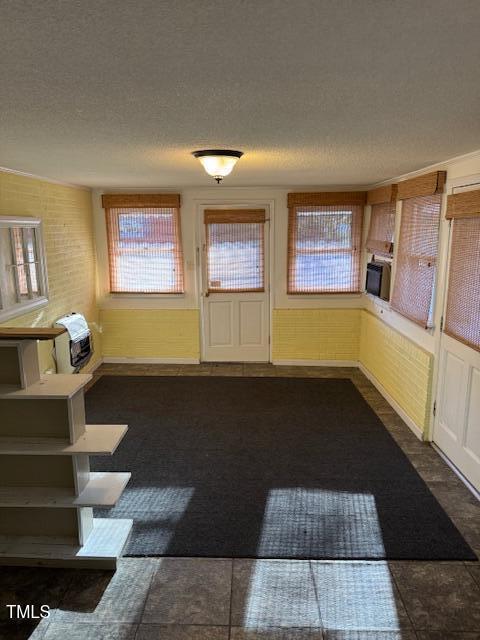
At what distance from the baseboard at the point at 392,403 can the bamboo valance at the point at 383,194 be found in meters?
2.01

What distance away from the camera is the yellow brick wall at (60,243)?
405 centimetres

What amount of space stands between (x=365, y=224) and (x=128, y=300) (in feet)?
10.5

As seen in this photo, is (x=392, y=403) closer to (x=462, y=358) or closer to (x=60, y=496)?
(x=462, y=358)

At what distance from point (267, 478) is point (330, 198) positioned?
357cm

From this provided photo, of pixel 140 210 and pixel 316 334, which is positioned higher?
pixel 140 210

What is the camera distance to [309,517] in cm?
288

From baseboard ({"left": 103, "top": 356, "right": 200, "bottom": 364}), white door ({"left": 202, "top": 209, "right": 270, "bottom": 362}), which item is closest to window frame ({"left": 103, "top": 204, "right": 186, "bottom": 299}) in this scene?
white door ({"left": 202, "top": 209, "right": 270, "bottom": 362})

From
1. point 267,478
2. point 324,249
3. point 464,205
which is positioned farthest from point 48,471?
point 324,249

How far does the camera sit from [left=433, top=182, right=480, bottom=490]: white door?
10.3 ft

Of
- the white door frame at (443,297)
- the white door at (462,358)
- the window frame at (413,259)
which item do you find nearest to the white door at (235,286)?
the window frame at (413,259)

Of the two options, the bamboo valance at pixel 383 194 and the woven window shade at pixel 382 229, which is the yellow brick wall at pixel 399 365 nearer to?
the woven window shade at pixel 382 229

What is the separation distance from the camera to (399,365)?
14.8 feet

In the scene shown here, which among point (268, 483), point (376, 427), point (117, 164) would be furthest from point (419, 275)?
point (117, 164)

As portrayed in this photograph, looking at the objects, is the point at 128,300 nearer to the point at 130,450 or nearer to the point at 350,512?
the point at 130,450
